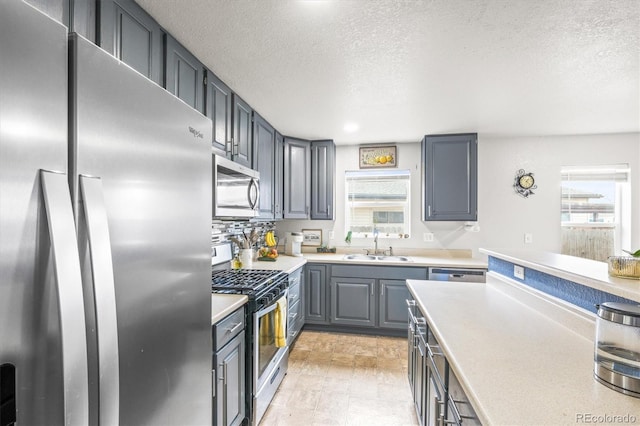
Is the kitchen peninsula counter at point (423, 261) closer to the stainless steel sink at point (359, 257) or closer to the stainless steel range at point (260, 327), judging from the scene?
the stainless steel sink at point (359, 257)

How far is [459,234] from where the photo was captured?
3760 millimetres

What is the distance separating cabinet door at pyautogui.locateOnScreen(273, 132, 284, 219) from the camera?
332 cm

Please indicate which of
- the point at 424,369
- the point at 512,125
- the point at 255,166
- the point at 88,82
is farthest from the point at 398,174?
the point at 88,82

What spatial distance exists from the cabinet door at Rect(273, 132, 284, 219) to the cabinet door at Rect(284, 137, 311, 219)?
0.06 metres

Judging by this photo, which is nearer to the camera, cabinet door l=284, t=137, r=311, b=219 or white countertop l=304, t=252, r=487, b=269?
white countertop l=304, t=252, r=487, b=269

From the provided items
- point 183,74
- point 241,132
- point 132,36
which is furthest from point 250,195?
point 132,36

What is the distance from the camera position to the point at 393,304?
10.7ft

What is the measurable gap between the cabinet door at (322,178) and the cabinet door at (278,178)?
1.49ft

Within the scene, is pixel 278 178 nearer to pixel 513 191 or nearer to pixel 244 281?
pixel 244 281

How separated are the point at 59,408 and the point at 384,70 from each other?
2146mm

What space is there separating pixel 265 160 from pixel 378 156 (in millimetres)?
1626

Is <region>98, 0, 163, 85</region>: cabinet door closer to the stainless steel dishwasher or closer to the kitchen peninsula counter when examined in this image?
the kitchen peninsula counter

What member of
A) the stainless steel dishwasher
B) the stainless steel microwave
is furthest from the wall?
the stainless steel microwave

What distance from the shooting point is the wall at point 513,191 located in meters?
3.44
